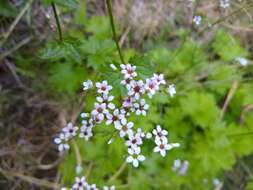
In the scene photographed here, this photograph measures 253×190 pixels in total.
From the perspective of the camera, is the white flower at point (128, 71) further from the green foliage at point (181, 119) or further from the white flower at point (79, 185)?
the green foliage at point (181, 119)

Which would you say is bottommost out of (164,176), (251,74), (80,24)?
(164,176)

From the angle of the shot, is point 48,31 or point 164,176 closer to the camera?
point 164,176

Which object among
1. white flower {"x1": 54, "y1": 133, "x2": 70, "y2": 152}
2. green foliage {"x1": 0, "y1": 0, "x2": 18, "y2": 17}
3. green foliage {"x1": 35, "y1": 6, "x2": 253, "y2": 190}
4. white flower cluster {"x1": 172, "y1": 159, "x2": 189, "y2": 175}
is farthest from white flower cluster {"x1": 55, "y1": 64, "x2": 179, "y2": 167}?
white flower cluster {"x1": 172, "y1": 159, "x2": 189, "y2": 175}

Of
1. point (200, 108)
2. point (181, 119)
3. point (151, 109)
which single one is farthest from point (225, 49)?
point (151, 109)

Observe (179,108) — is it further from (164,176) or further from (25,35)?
(25,35)

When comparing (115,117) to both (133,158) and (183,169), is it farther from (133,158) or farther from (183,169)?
(183,169)

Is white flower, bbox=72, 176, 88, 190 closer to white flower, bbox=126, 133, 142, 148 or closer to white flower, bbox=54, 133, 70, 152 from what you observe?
white flower, bbox=54, 133, 70, 152

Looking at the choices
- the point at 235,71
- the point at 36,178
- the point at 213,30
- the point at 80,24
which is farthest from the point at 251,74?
the point at 36,178
